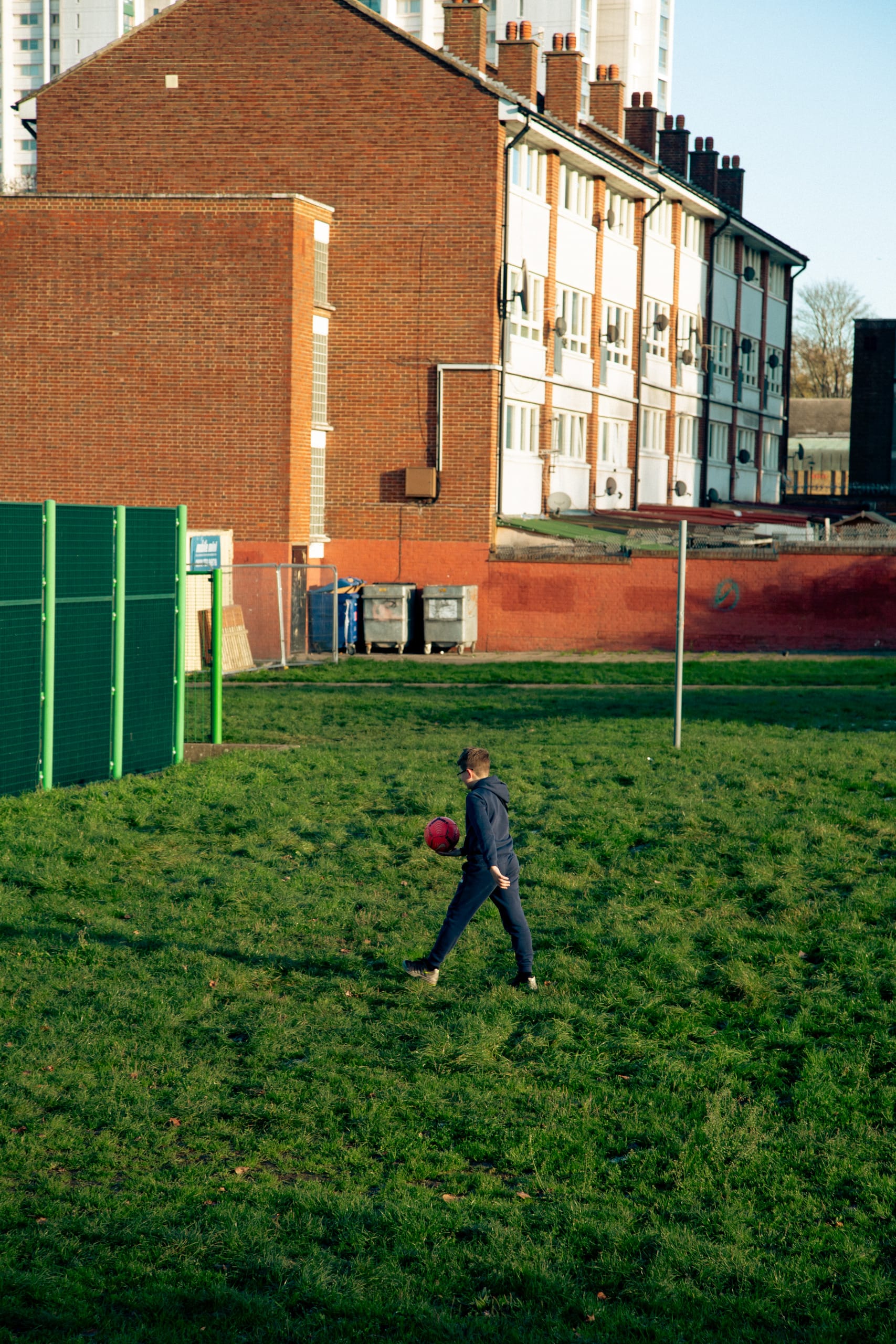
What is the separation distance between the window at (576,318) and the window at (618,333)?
1189 millimetres

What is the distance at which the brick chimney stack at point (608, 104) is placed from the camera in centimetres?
4666

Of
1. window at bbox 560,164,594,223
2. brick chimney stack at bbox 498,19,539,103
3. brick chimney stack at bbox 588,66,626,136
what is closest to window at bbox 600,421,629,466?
window at bbox 560,164,594,223

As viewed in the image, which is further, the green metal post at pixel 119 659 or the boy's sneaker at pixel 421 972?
the green metal post at pixel 119 659

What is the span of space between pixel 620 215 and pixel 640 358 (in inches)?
167

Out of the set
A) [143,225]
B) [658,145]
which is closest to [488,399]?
[143,225]

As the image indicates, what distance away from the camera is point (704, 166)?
182 feet

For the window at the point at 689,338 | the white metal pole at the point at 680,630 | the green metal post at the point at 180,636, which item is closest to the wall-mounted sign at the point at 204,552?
the green metal post at the point at 180,636

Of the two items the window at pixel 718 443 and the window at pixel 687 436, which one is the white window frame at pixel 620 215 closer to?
the window at pixel 687 436

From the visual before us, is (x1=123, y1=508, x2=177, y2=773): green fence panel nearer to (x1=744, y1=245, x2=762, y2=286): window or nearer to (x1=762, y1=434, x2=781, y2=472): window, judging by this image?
(x1=744, y1=245, x2=762, y2=286): window

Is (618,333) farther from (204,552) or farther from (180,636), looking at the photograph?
(180,636)

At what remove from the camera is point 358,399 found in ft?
114

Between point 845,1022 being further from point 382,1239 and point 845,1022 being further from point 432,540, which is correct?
point 432,540

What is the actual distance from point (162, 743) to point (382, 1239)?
11.4 m

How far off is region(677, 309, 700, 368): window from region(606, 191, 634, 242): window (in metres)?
5.52
